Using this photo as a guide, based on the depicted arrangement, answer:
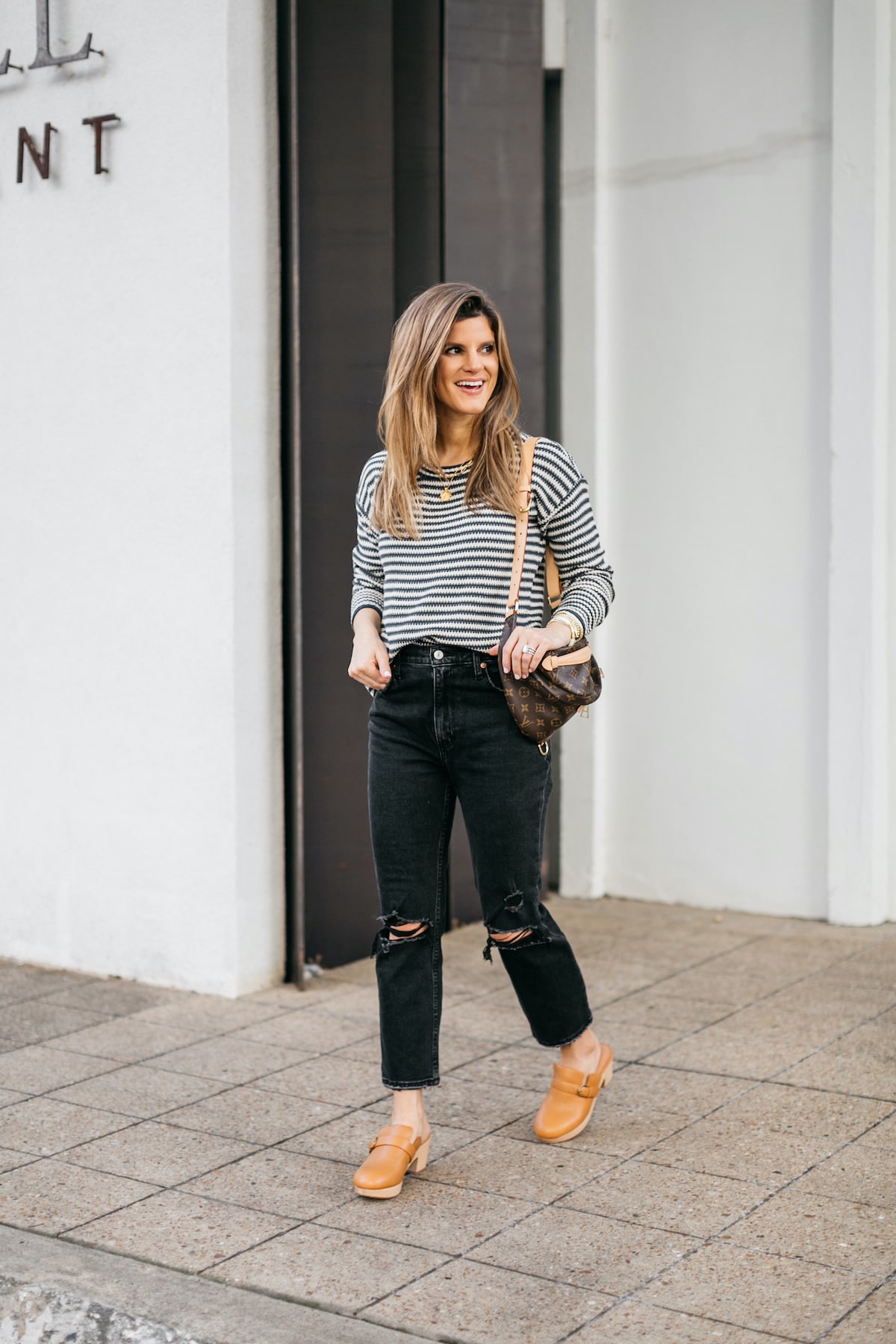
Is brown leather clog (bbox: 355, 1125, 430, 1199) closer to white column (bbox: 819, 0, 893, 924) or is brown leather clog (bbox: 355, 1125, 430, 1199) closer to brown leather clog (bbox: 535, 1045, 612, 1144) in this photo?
brown leather clog (bbox: 535, 1045, 612, 1144)

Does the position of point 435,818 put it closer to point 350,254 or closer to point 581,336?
point 350,254

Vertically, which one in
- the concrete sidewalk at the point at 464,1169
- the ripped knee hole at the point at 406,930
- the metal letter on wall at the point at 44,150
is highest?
the metal letter on wall at the point at 44,150

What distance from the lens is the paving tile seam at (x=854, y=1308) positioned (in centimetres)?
282

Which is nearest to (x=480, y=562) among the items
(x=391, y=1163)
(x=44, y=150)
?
(x=391, y=1163)

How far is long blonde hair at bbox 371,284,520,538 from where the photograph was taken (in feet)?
11.4

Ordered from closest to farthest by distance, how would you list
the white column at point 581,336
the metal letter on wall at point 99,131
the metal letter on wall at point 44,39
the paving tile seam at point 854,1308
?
1. the paving tile seam at point 854,1308
2. the metal letter on wall at point 99,131
3. the metal letter on wall at point 44,39
4. the white column at point 581,336

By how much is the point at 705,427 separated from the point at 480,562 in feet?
10.2

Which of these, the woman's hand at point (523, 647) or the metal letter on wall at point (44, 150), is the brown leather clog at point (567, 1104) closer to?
the woman's hand at point (523, 647)

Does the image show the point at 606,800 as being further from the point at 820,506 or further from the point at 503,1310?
the point at 503,1310

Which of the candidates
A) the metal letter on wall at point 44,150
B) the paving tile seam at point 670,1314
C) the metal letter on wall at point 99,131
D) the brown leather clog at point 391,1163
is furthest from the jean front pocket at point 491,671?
the metal letter on wall at point 44,150

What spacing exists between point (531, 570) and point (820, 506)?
2918 mm

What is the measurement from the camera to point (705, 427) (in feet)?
20.8

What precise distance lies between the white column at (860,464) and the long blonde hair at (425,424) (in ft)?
9.16

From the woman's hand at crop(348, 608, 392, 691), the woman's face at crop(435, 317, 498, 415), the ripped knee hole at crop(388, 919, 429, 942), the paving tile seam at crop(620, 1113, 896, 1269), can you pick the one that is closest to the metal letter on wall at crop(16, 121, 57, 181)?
the woman's face at crop(435, 317, 498, 415)
